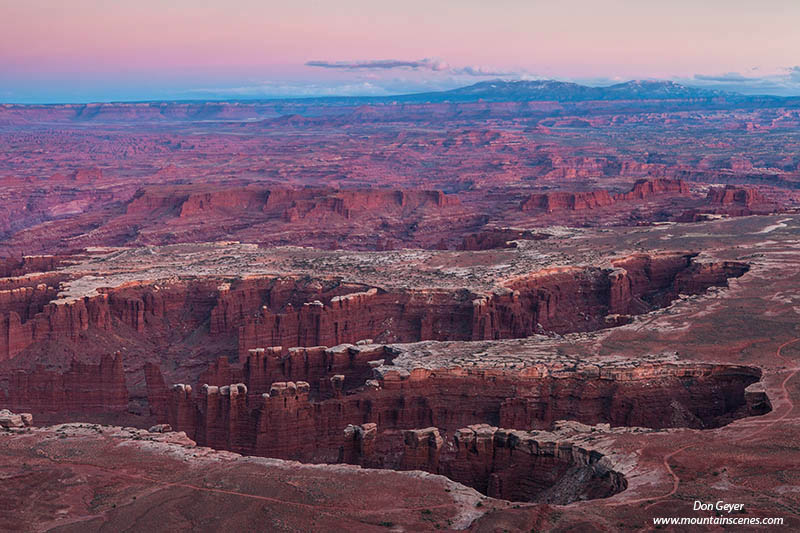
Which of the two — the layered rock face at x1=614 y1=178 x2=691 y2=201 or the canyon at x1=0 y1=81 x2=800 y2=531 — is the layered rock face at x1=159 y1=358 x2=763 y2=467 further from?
the layered rock face at x1=614 y1=178 x2=691 y2=201

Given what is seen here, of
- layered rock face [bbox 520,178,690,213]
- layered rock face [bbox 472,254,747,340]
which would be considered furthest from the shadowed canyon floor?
layered rock face [bbox 520,178,690,213]

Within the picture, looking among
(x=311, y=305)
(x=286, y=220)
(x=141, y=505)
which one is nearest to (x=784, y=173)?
(x=286, y=220)

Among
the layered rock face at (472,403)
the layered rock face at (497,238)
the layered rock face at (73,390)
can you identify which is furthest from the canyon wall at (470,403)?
the layered rock face at (497,238)

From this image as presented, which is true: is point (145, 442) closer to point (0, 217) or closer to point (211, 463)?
point (211, 463)

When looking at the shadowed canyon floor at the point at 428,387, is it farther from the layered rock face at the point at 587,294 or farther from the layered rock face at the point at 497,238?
the layered rock face at the point at 497,238

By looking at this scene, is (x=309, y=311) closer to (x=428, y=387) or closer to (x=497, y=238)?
(x=428, y=387)

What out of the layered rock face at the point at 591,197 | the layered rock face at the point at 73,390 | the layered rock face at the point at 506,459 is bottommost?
the layered rock face at the point at 73,390

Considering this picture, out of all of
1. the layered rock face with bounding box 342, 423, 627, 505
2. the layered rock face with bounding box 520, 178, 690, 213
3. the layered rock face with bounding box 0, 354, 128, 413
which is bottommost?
the layered rock face with bounding box 0, 354, 128, 413

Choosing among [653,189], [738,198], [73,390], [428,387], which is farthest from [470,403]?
[653,189]

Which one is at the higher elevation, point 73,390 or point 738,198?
point 738,198
